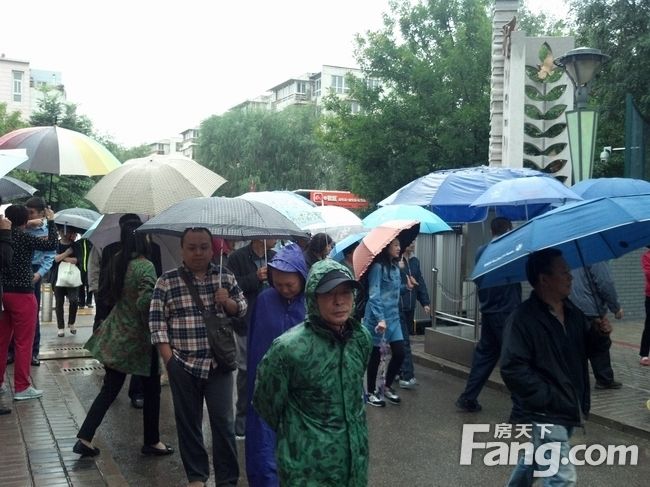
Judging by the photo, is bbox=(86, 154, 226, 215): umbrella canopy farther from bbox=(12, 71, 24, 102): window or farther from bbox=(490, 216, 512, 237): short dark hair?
bbox=(12, 71, 24, 102): window

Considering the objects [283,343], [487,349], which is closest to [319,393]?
[283,343]

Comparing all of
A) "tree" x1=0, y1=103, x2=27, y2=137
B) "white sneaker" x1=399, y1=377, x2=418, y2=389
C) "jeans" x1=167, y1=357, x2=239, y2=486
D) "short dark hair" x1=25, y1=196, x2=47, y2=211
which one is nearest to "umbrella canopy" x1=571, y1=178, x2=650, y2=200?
"white sneaker" x1=399, y1=377, x2=418, y2=389

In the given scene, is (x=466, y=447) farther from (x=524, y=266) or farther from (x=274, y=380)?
(x=274, y=380)

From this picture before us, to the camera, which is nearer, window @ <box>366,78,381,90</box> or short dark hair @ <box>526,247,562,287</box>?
short dark hair @ <box>526,247,562,287</box>

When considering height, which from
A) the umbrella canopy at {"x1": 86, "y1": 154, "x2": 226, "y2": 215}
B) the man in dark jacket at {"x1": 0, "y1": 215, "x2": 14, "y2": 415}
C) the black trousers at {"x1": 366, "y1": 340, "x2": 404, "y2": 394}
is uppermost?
the umbrella canopy at {"x1": 86, "y1": 154, "x2": 226, "y2": 215}

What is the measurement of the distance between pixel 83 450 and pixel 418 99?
23.0 m

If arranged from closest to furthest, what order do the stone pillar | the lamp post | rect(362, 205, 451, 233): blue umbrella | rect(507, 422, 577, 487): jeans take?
1. rect(507, 422, 577, 487): jeans
2. rect(362, 205, 451, 233): blue umbrella
3. the lamp post
4. the stone pillar

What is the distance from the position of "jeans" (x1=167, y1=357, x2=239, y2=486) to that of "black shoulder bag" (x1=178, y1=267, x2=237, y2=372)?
4.1 inches

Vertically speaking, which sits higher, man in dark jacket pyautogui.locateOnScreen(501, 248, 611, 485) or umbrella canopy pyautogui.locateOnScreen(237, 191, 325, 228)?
umbrella canopy pyautogui.locateOnScreen(237, 191, 325, 228)

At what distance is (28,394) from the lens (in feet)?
22.9

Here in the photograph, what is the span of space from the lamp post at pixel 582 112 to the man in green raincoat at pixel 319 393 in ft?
28.7

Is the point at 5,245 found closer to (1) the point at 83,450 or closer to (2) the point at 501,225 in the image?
(1) the point at 83,450

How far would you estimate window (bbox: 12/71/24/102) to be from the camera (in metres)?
69.4

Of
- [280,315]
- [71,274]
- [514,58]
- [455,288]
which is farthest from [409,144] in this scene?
[280,315]
